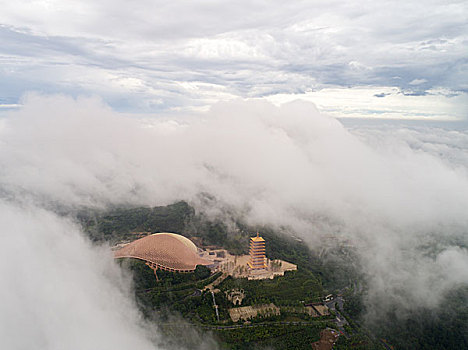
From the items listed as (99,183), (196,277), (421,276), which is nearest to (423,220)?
(421,276)

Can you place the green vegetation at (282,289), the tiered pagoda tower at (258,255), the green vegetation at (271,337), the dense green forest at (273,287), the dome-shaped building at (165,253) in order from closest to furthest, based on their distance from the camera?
the green vegetation at (271,337)
the dense green forest at (273,287)
the green vegetation at (282,289)
the dome-shaped building at (165,253)
the tiered pagoda tower at (258,255)

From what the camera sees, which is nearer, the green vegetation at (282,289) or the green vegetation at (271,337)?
the green vegetation at (271,337)

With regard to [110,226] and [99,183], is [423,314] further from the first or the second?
[99,183]

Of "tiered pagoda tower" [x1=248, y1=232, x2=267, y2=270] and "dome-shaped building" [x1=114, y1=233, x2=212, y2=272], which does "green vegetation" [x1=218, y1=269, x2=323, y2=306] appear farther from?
"dome-shaped building" [x1=114, y1=233, x2=212, y2=272]

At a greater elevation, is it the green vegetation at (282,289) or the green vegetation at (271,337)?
the green vegetation at (271,337)

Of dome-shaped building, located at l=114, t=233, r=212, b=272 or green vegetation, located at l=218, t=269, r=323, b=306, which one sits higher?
dome-shaped building, located at l=114, t=233, r=212, b=272

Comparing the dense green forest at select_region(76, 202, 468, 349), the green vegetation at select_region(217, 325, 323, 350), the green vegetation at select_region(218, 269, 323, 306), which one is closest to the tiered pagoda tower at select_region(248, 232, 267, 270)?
the green vegetation at select_region(218, 269, 323, 306)

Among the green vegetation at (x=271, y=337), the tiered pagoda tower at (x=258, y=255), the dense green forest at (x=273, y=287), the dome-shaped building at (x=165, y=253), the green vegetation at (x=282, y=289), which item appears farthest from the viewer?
the tiered pagoda tower at (x=258, y=255)

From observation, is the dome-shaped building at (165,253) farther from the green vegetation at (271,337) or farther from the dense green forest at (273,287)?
the green vegetation at (271,337)

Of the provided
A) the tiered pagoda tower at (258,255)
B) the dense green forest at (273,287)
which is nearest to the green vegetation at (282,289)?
the dense green forest at (273,287)
